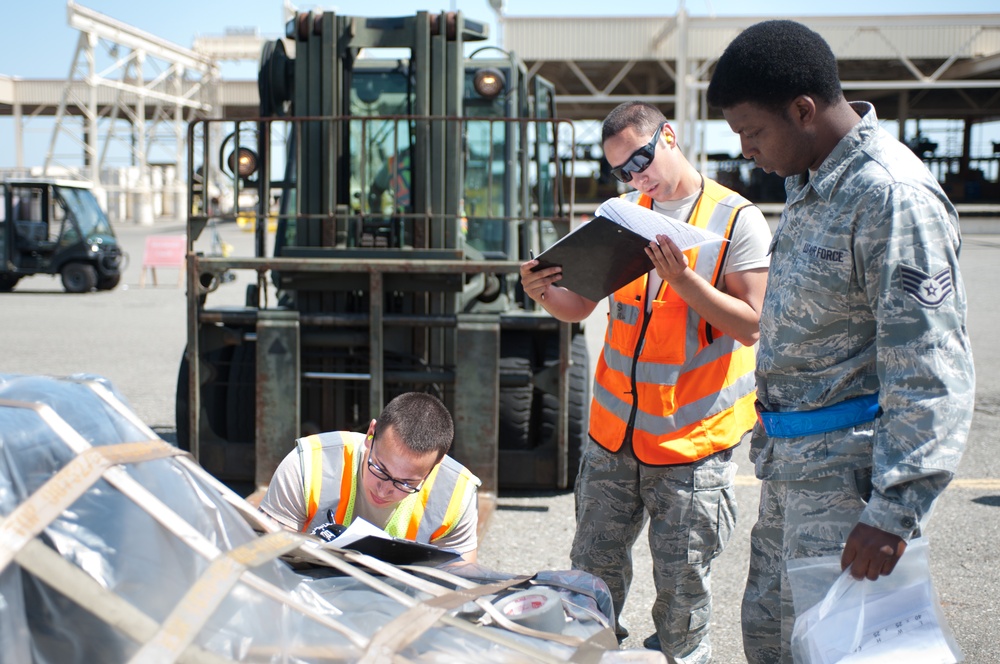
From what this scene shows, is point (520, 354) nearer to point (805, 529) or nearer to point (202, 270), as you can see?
point (202, 270)

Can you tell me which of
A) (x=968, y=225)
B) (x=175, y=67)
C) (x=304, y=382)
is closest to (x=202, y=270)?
(x=304, y=382)

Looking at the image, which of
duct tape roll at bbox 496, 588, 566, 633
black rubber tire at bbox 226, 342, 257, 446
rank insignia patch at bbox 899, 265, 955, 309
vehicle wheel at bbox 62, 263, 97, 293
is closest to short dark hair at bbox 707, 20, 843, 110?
rank insignia patch at bbox 899, 265, 955, 309

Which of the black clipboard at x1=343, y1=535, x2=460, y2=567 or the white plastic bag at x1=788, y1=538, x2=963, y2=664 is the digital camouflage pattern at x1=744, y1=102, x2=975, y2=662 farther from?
the black clipboard at x1=343, y1=535, x2=460, y2=567

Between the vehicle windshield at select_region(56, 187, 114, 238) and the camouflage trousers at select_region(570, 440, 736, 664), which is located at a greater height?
the vehicle windshield at select_region(56, 187, 114, 238)

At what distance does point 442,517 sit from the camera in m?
3.05

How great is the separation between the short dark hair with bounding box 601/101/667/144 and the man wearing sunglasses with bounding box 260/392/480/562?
1.00 metres

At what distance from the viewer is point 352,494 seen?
3004mm

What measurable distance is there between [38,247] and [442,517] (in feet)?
61.5

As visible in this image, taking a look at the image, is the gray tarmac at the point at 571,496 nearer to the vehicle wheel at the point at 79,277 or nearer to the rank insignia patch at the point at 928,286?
the vehicle wheel at the point at 79,277

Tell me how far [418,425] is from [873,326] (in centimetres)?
130

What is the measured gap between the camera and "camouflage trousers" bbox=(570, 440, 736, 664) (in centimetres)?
295

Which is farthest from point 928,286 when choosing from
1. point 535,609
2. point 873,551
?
point 535,609

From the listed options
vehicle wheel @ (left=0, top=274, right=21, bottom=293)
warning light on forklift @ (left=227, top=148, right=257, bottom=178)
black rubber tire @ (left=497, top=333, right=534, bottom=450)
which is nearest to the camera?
black rubber tire @ (left=497, top=333, right=534, bottom=450)

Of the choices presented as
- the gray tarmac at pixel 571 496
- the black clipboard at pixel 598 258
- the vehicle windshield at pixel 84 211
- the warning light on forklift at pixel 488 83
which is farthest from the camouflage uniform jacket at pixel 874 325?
the vehicle windshield at pixel 84 211
